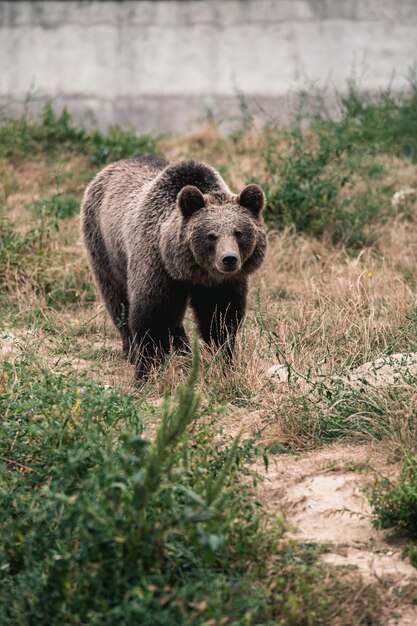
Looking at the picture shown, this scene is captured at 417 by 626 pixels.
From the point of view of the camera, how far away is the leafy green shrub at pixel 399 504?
410cm

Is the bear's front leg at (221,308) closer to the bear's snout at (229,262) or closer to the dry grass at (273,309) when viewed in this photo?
the dry grass at (273,309)

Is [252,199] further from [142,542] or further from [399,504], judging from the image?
[142,542]

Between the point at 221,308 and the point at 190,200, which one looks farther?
the point at 221,308

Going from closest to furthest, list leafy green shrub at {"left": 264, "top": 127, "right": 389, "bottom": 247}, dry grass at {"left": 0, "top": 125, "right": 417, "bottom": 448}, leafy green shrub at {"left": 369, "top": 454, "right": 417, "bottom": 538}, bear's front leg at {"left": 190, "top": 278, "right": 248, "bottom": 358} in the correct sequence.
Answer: leafy green shrub at {"left": 369, "top": 454, "right": 417, "bottom": 538}, dry grass at {"left": 0, "top": 125, "right": 417, "bottom": 448}, bear's front leg at {"left": 190, "top": 278, "right": 248, "bottom": 358}, leafy green shrub at {"left": 264, "top": 127, "right": 389, "bottom": 247}

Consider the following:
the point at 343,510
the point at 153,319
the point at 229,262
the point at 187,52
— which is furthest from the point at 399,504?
the point at 187,52

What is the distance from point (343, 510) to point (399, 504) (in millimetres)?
276

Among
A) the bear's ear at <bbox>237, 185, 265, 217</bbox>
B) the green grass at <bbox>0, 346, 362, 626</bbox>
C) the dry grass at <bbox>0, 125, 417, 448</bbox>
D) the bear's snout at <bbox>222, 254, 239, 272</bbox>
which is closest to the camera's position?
the green grass at <bbox>0, 346, 362, 626</bbox>

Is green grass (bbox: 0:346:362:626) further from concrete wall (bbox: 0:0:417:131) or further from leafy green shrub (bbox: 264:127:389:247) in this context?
concrete wall (bbox: 0:0:417:131)

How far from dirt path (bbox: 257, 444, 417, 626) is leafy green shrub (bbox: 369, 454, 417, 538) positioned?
0.23 ft

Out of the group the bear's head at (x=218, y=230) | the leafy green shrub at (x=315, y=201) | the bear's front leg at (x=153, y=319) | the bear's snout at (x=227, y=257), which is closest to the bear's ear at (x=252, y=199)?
the bear's head at (x=218, y=230)

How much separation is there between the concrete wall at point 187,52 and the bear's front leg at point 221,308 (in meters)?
7.07

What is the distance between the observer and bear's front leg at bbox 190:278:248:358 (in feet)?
20.5

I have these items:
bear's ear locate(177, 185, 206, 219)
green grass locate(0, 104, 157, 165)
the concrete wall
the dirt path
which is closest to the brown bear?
bear's ear locate(177, 185, 206, 219)

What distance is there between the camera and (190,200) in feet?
20.0
